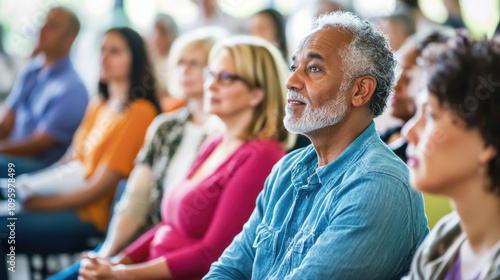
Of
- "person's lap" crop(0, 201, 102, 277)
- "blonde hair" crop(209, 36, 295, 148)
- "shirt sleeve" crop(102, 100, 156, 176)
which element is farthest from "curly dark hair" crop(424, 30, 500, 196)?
"person's lap" crop(0, 201, 102, 277)

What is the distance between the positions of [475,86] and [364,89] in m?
0.43

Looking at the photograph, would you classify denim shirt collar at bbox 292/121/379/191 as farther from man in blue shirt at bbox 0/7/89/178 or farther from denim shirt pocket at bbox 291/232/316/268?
man in blue shirt at bbox 0/7/89/178

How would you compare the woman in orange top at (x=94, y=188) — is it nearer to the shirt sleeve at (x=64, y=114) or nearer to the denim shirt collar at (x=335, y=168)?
the shirt sleeve at (x=64, y=114)

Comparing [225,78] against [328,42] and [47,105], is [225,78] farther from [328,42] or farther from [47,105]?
[47,105]

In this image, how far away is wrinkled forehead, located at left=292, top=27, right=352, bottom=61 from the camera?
1373 mm

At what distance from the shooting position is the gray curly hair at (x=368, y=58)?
137 cm

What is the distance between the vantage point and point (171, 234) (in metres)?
1.88

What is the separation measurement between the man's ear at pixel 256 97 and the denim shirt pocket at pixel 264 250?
0.63 metres

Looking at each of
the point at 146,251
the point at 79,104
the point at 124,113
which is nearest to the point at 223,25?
the point at 79,104

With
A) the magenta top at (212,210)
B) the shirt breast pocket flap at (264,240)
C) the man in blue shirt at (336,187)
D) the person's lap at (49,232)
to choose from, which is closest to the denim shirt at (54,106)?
the person's lap at (49,232)

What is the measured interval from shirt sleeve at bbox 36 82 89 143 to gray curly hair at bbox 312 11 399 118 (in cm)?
207

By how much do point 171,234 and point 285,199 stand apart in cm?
62

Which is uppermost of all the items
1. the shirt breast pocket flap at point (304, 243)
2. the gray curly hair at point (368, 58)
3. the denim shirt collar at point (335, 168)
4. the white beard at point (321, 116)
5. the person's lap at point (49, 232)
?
the gray curly hair at point (368, 58)

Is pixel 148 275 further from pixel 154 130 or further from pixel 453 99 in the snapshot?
pixel 453 99
